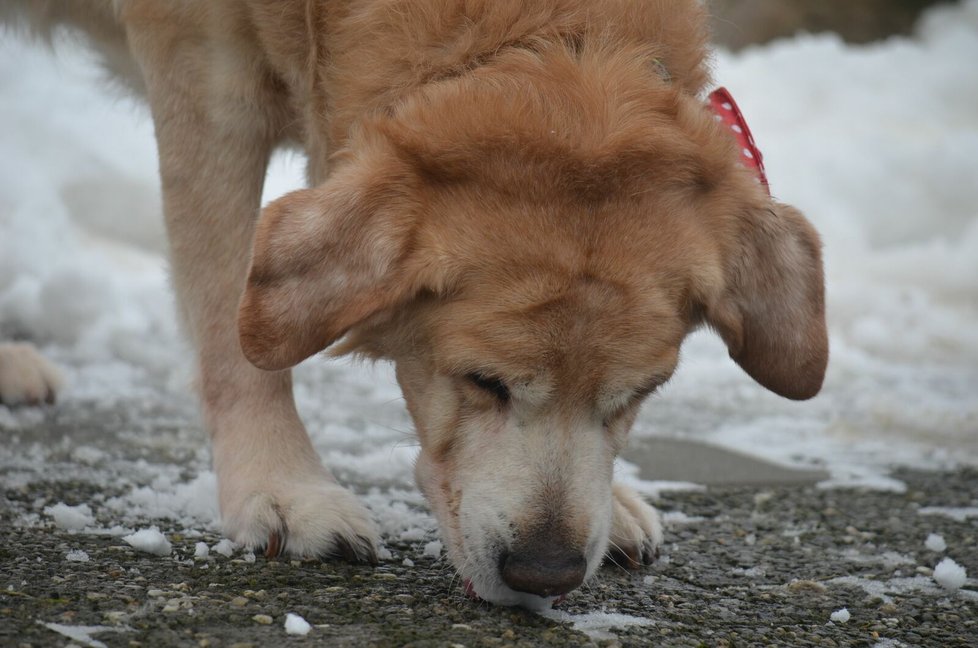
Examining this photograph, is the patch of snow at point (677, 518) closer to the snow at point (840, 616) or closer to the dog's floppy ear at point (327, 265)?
the snow at point (840, 616)

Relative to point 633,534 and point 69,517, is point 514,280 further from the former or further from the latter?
point 69,517

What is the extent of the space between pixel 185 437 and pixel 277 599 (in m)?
1.85

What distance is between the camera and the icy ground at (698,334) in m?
4.06

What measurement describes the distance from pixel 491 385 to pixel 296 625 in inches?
26.5

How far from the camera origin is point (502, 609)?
2.67 metres

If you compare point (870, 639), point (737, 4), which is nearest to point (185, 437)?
point (870, 639)

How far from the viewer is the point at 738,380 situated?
20.0 feet

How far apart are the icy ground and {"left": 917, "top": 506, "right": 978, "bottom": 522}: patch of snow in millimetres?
367

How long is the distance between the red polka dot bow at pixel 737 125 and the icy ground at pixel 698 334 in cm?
127

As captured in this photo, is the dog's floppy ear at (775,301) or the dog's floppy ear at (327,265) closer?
the dog's floppy ear at (327,265)

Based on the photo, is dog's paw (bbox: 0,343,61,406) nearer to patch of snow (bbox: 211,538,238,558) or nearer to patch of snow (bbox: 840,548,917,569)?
patch of snow (bbox: 211,538,238,558)

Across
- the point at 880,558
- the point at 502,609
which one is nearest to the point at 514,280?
the point at 502,609

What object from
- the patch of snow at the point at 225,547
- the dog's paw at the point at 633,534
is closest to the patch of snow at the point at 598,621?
the dog's paw at the point at 633,534

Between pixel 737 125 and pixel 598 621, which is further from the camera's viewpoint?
pixel 737 125
